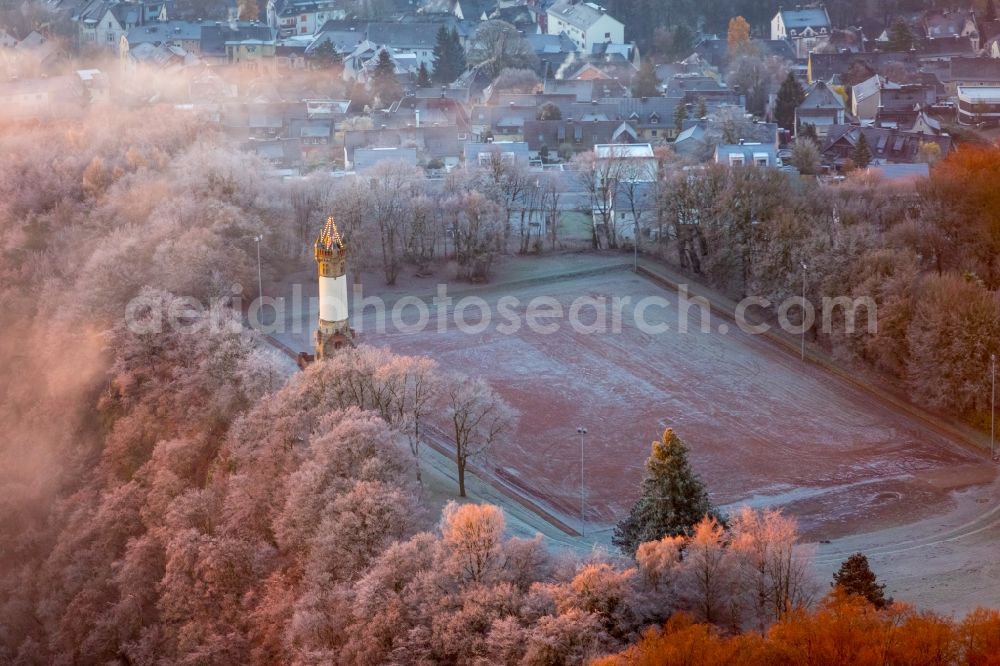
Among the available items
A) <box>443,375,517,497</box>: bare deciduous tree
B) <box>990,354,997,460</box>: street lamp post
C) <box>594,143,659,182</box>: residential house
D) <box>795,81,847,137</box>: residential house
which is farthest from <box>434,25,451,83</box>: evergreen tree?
<box>443,375,517,497</box>: bare deciduous tree

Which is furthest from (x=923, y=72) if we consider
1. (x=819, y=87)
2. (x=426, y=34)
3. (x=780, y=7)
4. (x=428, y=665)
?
(x=428, y=665)

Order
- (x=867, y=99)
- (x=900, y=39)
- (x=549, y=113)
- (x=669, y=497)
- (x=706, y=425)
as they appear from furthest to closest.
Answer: (x=900, y=39), (x=867, y=99), (x=549, y=113), (x=706, y=425), (x=669, y=497)

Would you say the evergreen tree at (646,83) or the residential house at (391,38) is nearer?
the evergreen tree at (646,83)

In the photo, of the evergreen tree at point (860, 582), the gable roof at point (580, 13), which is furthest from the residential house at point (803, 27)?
the evergreen tree at point (860, 582)

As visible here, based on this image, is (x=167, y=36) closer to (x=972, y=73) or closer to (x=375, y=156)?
(x=375, y=156)

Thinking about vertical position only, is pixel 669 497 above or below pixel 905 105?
below

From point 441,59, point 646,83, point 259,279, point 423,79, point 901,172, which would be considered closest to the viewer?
point 259,279

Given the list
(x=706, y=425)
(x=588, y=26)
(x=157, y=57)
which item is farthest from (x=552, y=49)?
(x=706, y=425)

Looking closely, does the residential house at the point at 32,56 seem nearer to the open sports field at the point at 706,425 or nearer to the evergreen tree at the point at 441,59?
the evergreen tree at the point at 441,59
